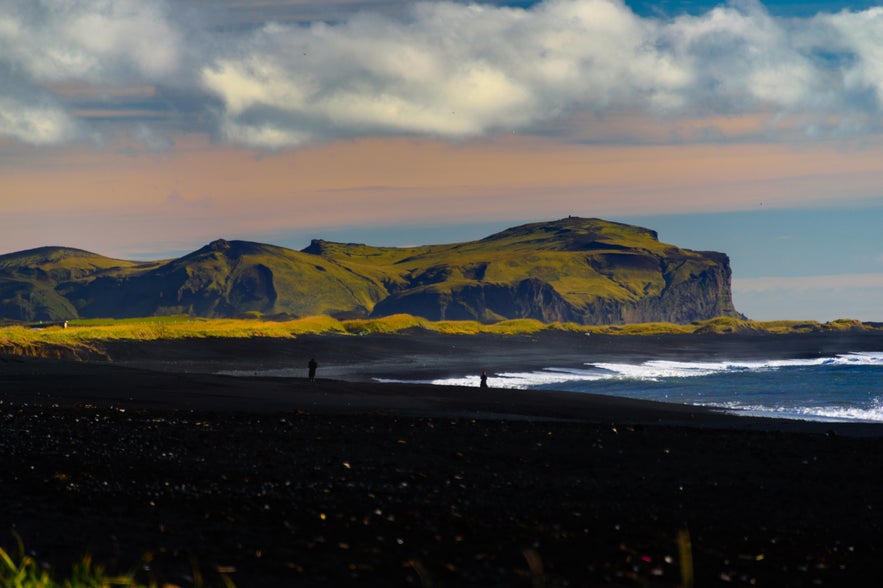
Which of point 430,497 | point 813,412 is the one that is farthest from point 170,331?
point 430,497

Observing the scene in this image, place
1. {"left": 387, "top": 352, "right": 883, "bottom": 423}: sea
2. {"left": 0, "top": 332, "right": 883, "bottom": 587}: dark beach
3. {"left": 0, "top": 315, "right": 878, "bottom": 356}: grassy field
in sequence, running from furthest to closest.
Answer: {"left": 0, "top": 315, "right": 878, "bottom": 356}: grassy field
{"left": 387, "top": 352, "right": 883, "bottom": 423}: sea
{"left": 0, "top": 332, "right": 883, "bottom": 587}: dark beach

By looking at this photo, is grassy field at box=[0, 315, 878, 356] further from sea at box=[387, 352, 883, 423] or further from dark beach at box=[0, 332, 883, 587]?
dark beach at box=[0, 332, 883, 587]

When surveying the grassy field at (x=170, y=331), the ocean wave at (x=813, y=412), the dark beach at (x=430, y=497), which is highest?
the grassy field at (x=170, y=331)

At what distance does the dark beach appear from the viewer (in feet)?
37.9

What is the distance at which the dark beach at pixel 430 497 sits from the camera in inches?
455

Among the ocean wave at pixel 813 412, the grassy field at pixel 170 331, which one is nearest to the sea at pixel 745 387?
the ocean wave at pixel 813 412

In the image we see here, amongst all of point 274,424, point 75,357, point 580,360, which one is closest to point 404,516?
point 274,424

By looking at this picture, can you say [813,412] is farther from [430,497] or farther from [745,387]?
[430,497]

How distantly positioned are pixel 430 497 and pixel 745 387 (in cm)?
4388

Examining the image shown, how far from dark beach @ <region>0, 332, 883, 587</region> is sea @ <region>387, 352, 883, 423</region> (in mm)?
8655

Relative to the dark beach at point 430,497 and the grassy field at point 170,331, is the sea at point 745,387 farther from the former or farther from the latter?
the grassy field at point 170,331

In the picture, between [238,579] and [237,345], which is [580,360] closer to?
[237,345]

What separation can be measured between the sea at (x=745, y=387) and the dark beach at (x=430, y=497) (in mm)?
8655

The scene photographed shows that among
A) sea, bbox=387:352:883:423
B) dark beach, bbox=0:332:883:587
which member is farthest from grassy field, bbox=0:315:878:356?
dark beach, bbox=0:332:883:587
